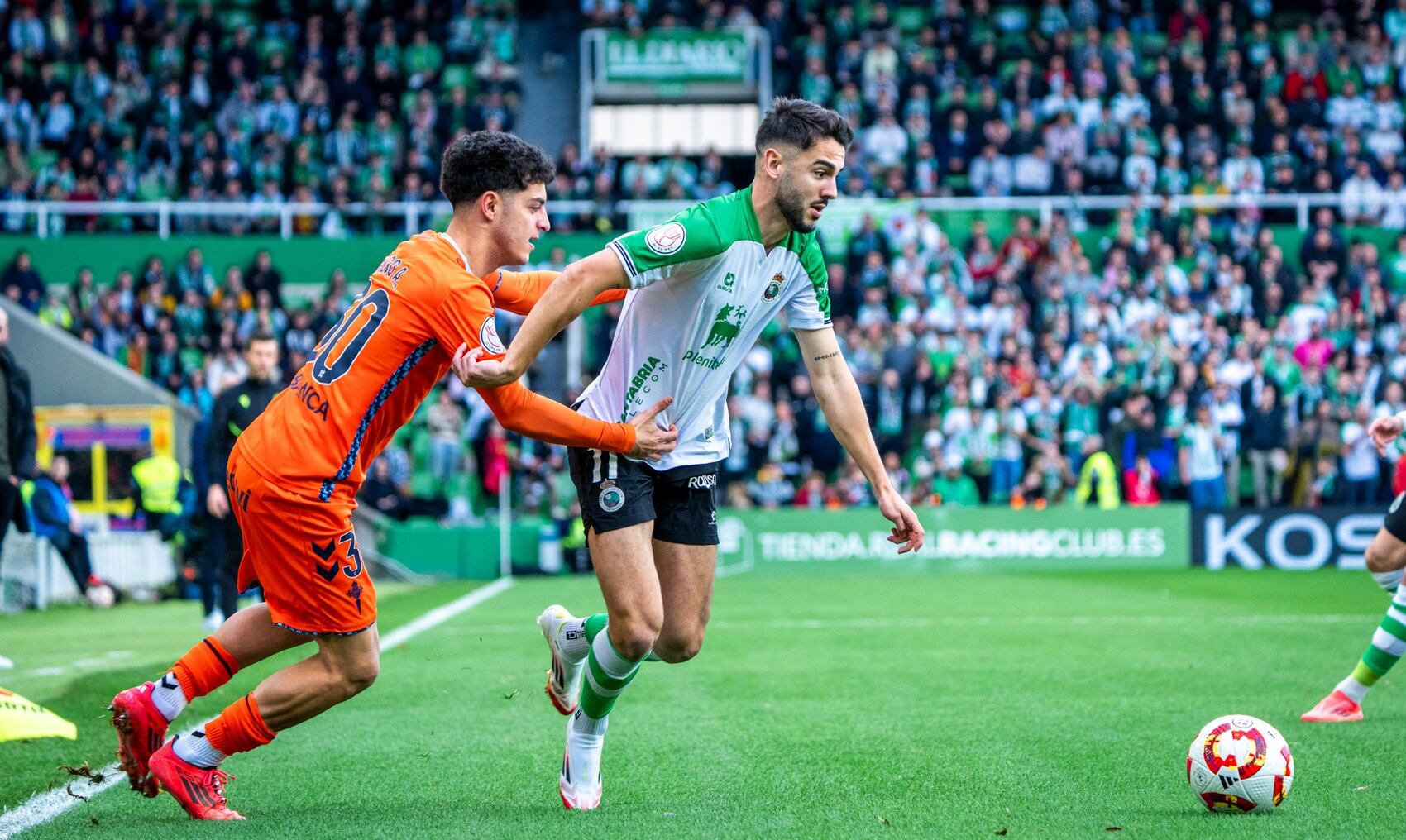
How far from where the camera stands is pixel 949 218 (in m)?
23.2

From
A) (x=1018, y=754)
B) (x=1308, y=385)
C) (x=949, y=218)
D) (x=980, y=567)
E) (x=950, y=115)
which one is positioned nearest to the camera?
(x=1018, y=754)

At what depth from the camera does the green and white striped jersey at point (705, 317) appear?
534 centimetres

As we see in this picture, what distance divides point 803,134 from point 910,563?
1418 cm

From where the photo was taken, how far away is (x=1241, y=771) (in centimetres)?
508

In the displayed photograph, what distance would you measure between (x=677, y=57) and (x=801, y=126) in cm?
2305

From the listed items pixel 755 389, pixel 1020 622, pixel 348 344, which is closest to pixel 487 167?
pixel 348 344

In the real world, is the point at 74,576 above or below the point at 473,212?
below

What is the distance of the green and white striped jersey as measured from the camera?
17.5 feet

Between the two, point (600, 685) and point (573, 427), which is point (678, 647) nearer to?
point (600, 685)

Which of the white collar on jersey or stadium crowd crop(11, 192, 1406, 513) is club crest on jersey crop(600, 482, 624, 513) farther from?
stadium crowd crop(11, 192, 1406, 513)

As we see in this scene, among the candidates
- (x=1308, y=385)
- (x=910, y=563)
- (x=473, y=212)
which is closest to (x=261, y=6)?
(x=910, y=563)

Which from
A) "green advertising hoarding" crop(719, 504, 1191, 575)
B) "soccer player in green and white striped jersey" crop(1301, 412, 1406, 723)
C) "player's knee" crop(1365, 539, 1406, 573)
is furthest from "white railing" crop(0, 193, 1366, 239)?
"soccer player in green and white striped jersey" crop(1301, 412, 1406, 723)

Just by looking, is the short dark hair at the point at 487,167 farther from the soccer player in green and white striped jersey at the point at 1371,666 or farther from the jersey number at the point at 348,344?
the soccer player in green and white striped jersey at the point at 1371,666

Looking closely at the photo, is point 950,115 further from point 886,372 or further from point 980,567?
point 980,567
